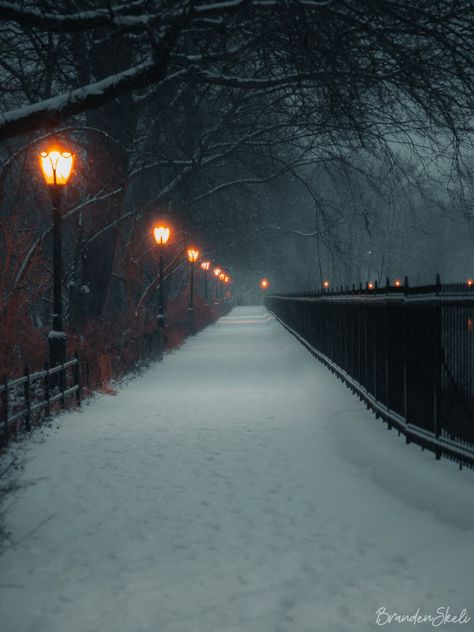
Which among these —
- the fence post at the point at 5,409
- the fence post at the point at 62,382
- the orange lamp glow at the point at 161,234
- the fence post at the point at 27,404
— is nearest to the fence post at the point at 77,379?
the fence post at the point at 62,382

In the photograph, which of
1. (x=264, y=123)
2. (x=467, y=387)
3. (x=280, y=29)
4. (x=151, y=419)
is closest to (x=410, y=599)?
(x=467, y=387)

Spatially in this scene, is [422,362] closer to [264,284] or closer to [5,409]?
[5,409]

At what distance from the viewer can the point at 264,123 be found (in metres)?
22.1

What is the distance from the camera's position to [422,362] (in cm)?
841

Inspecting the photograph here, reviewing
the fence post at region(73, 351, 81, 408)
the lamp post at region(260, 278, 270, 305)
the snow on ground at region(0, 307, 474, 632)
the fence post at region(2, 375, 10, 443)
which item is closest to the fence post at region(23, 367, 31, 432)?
the snow on ground at region(0, 307, 474, 632)

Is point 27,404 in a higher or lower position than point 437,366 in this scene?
lower

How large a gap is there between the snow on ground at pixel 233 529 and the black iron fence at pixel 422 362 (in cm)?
31

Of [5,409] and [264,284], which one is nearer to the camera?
[5,409]

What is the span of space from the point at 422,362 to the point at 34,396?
639cm

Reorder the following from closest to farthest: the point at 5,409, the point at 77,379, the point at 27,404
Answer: the point at 5,409, the point at 27,404, the point at 77,379

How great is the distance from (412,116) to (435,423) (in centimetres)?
760

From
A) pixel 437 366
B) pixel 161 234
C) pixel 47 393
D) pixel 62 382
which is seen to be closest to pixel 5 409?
pixel 47 393

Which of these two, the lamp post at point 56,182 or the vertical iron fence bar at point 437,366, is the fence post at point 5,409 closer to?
the lamp post at point 56,182

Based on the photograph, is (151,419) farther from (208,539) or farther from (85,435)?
(208,539)
